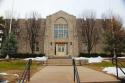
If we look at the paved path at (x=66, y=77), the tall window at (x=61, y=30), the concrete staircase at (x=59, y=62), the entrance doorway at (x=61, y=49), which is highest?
the tall window at (x=61, y=30)

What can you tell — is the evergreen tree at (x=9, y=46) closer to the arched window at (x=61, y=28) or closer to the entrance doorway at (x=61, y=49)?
the entrance doorway at (x=61, y=49)

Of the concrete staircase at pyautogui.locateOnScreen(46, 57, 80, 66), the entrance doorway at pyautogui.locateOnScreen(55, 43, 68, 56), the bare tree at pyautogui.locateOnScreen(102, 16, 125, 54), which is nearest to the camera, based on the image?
the concrete staircase at pyautogui.locateOnScreen(46, 57, 80, 66)

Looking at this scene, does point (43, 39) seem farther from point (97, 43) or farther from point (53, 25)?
point (97, 43)

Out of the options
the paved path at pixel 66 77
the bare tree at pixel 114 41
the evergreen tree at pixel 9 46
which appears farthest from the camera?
the bare tree at pixel 114 41

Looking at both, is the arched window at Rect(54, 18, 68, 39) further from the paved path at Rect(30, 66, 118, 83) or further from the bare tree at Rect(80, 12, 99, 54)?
the paved path at Rect(30, 66, 118, 83)

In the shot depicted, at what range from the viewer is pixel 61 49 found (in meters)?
51.1

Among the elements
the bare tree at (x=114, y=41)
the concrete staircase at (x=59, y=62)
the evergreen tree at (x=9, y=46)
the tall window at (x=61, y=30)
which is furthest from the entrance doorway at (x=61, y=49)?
the concrete staircase at (x=59, y=62)

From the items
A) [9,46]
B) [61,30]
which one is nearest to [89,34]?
[61,30]

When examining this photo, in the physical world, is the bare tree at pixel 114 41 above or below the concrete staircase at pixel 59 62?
above

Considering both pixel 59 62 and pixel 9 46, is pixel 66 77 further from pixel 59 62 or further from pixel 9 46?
pixel 9 46

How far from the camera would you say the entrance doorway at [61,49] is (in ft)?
168

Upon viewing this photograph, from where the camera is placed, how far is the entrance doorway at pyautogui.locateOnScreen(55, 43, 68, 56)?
51.1 metres

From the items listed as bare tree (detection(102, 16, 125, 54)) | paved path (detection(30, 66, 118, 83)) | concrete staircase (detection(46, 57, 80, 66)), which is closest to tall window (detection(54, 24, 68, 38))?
bare tree (detection(102, 16, 125, 54))

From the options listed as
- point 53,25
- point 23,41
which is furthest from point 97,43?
point 23,41
